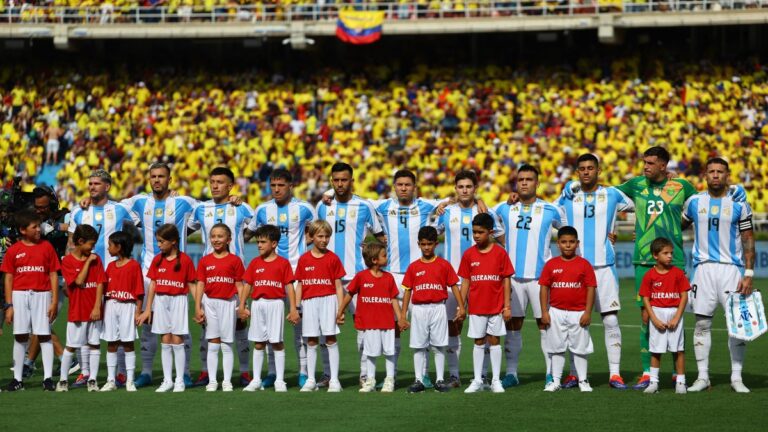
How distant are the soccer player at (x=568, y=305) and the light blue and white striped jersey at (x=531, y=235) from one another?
0.53m

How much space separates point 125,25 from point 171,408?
24.2 meters

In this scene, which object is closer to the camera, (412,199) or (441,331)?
(441,331)

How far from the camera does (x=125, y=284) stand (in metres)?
12.4

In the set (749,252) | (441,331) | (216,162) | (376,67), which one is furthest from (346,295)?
(376,67)

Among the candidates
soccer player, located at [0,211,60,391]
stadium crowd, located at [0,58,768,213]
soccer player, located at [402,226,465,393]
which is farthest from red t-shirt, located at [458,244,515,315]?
stadium crowd, located at [0,58,768,213]

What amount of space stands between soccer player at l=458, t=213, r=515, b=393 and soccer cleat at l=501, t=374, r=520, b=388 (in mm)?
340

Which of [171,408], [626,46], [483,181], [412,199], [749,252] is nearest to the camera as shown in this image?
[171,408]

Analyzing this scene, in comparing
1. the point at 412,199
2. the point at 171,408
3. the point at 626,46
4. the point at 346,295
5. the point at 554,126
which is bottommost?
the point at 171,408

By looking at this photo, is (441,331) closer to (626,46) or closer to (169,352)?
(169,352)

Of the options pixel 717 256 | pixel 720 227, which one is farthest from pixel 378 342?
pixel 720 227

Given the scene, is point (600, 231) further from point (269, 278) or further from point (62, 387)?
point (62, 387)

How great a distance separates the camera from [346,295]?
1238 centimetres

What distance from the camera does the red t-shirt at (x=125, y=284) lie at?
12359 mm

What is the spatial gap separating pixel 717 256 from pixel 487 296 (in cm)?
222
